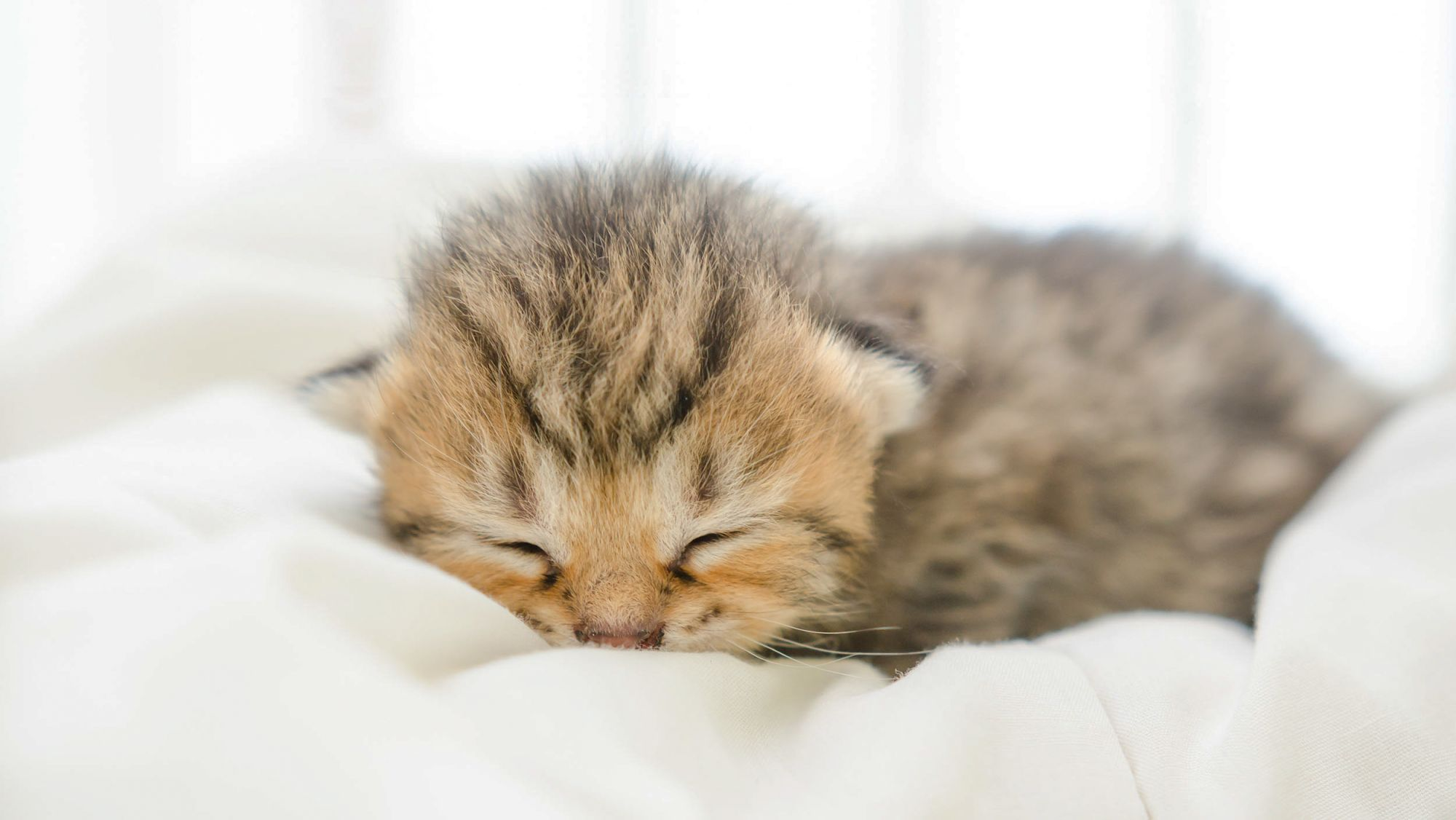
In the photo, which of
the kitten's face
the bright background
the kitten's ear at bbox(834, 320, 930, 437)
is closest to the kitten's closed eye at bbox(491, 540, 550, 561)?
the kitten's face

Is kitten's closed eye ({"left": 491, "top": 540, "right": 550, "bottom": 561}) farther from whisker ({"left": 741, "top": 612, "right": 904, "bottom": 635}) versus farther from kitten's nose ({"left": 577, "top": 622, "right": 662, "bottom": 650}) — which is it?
whisker ({"left": 741, "top": 612, "right": 904, "bottom": 635})

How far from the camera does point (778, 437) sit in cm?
104

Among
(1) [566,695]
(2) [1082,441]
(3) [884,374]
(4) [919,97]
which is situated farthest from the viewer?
(4) [919,97]

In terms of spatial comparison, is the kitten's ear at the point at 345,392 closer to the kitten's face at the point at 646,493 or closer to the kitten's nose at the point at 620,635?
the kitten's face at the point at 646,493

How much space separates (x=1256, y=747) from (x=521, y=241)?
33.5 inches

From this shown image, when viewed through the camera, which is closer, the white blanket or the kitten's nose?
the white blanket

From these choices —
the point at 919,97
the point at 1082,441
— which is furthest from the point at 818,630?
the point at 919,97

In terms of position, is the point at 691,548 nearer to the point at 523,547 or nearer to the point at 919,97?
the point at 523,547

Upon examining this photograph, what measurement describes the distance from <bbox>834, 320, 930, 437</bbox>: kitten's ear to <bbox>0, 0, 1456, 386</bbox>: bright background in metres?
2.65

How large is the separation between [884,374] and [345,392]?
2.13ft

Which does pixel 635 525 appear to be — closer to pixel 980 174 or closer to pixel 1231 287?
pixel 1231 287

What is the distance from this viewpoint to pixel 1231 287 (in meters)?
1.69

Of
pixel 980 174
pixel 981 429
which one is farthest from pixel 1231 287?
→ pixel 980 174

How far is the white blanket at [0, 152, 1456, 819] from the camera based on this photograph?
64cm
